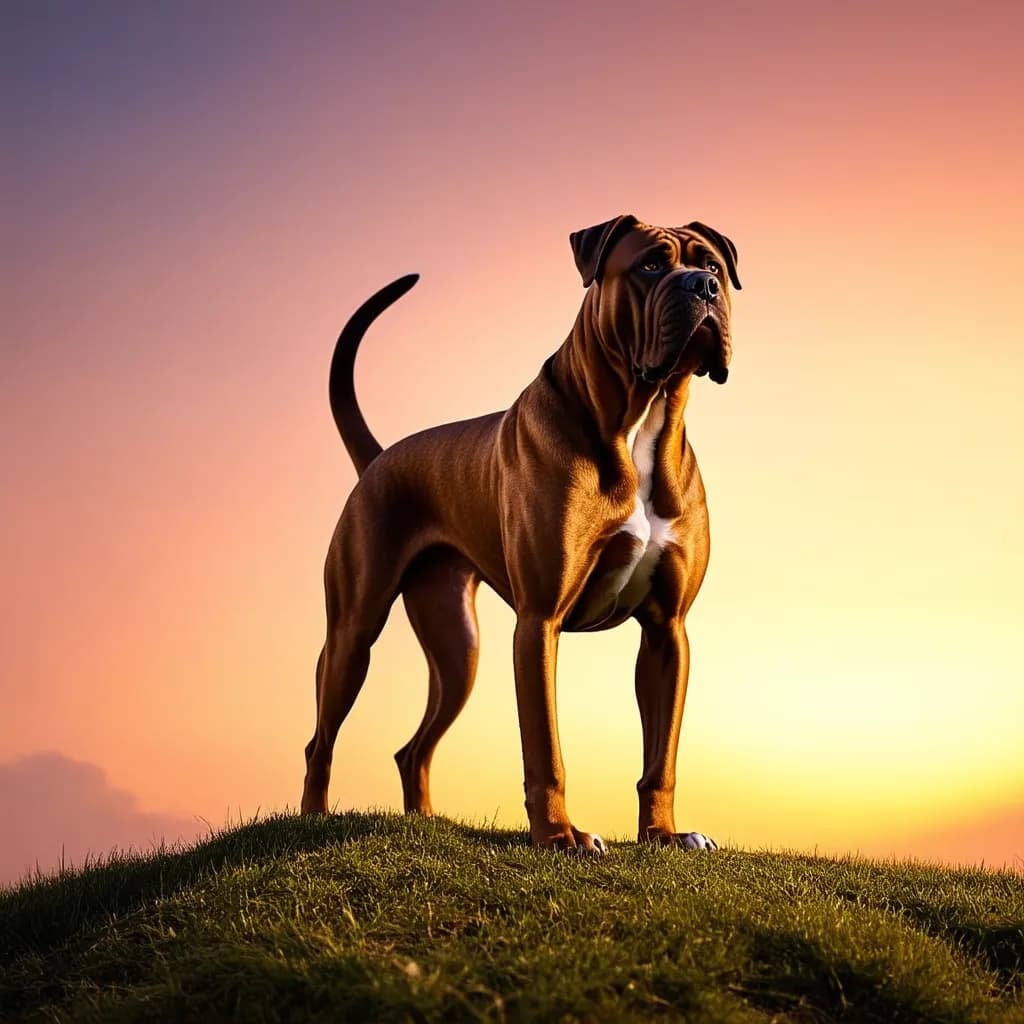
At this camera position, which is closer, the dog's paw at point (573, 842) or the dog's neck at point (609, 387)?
the dog's paw at point (573, 842)

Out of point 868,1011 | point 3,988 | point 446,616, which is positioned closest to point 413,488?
point 446,616

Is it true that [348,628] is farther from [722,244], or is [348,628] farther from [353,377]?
[722,244]

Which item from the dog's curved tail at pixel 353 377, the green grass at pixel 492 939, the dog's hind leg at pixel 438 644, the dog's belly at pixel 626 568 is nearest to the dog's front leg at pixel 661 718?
the dog's belly at pixel 626 568

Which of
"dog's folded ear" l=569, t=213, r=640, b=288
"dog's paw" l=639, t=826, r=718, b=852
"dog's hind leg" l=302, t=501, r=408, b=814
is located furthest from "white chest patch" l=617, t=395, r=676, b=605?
"dog's hind leg" l=302, t=501, r=408, b=814

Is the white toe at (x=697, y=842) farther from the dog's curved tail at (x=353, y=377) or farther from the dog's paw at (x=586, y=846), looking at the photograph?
the dog's curved tail at (x=353, y=377)

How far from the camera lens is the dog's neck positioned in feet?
23.2

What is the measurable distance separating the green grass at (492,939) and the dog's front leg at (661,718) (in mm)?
549

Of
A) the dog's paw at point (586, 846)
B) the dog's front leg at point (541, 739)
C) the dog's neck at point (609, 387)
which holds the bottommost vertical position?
the dog's paw at point (586, 846)

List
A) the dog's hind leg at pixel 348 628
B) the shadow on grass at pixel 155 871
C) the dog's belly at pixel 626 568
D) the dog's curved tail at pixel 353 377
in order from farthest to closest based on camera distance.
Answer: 1. the dog's curved tail at pixel 353 377
2. the dog's hind leg at pixel 348 628
3. the dog's belly at pixel 626 568
4. the shadow on grass at pixel 155 871

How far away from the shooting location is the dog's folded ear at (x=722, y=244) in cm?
724

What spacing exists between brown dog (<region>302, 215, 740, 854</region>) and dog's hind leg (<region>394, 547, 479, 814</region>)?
7.0 inches

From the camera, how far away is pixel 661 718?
7672 mm

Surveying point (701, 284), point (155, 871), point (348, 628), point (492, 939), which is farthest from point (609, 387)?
point (155, 871)

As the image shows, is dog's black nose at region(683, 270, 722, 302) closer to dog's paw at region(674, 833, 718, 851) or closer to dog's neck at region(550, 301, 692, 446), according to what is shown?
dog's neck at region(550, 301, 692, 446)
